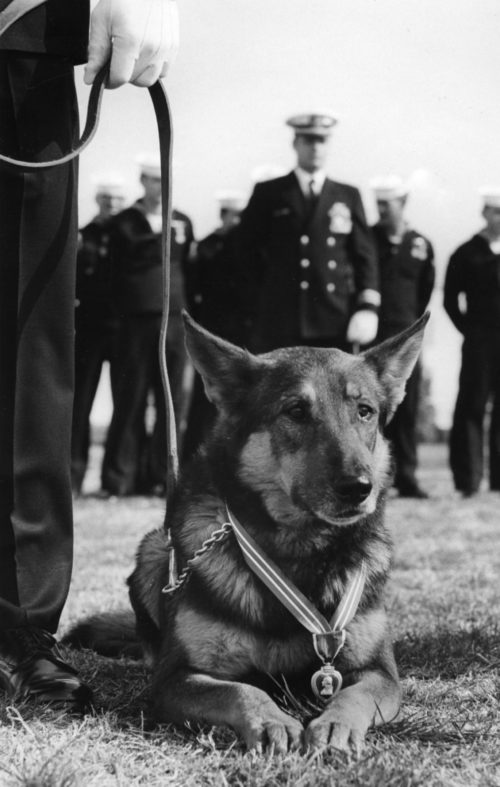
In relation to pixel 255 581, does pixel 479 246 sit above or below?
above

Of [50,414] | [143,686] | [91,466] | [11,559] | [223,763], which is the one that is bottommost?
[91,466]

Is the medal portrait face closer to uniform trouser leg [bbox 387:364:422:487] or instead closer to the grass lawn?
the grass lawn

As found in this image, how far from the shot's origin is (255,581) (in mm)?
2930

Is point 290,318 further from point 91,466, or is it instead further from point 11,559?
point 91,466

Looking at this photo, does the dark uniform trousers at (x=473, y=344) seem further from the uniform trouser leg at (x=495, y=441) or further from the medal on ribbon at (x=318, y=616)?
the medal on ribbon at (x=318, y=616)

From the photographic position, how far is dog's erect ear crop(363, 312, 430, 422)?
339 cm

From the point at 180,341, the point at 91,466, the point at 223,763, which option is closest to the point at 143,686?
the point at 223,763

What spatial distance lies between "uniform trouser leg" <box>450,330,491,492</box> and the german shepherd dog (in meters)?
7.71

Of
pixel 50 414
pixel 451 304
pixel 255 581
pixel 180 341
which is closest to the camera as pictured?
pixel 255 581

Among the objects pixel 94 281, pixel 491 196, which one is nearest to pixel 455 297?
pixel 491 196

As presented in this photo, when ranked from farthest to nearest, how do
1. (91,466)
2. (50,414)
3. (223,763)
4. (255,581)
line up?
(91,466)
(50,414)
(255,581)
(223,763)

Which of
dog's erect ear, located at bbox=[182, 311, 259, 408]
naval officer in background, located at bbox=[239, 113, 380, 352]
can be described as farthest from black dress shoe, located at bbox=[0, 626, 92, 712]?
naval officer in background, located at bbox=[239, 113, 380, 352]

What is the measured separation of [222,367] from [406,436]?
7976 millimetres

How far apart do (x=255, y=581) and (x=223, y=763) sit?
0.64 meters
